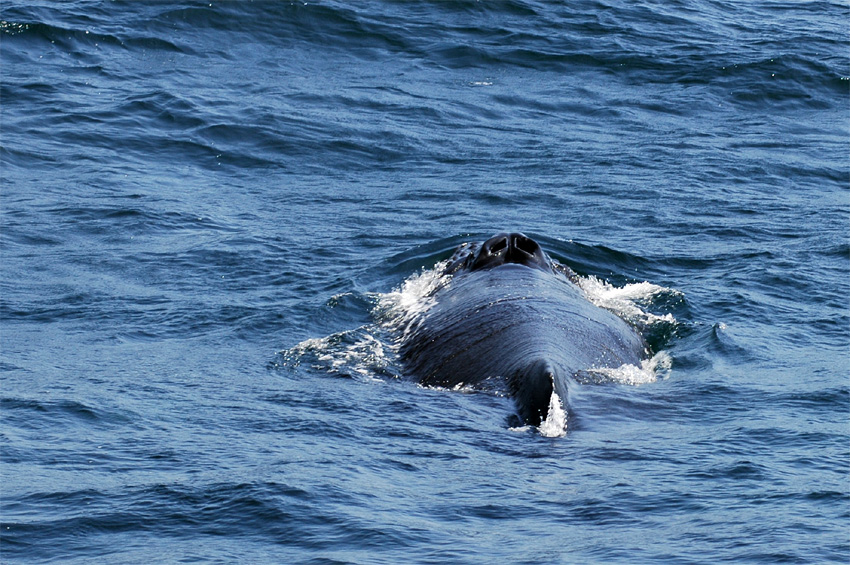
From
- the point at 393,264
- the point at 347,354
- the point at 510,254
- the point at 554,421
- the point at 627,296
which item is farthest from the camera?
the point at 393,264

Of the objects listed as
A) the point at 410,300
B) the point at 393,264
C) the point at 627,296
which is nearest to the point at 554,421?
the point at 410,300

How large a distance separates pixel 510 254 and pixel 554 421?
4018 millimetres

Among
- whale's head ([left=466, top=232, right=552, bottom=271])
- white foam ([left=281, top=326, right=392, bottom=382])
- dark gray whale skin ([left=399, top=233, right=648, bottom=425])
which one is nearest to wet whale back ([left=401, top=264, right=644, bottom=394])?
dark gray whale skin ([left=399, top=233, right=648, bottom=425])

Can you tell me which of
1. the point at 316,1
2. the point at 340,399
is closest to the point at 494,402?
the point at 340,399

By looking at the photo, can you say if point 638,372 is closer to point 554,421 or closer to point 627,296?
point 554,421

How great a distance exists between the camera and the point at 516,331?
35.7ft

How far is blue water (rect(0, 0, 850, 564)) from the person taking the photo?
7746 mm

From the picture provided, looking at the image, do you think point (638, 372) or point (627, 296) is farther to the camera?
point (627, 296)

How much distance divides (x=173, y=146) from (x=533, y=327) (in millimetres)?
11269

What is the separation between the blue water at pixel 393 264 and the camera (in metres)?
7.75

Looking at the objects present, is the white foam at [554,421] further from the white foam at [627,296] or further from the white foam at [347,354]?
the white foam at [627,296]

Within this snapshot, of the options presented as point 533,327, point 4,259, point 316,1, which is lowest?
point 4,259

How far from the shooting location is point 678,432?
9.41 meters

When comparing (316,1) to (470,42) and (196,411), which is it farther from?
(196,411)
